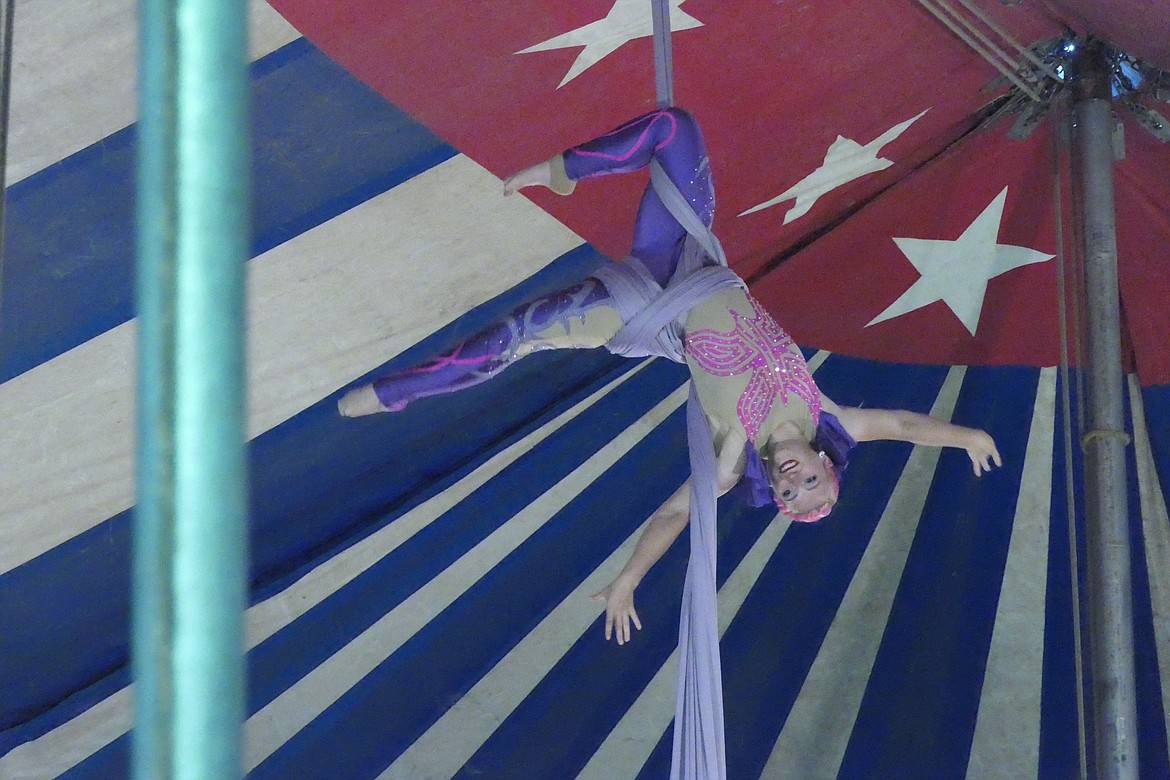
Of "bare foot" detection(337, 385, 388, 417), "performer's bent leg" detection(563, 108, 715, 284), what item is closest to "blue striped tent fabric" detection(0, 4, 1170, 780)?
"bare foot" detection(337, 385, 388, 417)

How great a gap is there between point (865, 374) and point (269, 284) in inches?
73.1

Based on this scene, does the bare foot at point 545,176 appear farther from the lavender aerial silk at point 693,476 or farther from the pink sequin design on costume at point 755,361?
the pink sequin design on costume at point 755,361

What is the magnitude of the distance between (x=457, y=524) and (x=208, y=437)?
2.87 metres

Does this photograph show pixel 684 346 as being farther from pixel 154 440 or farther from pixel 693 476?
pixel 154 440

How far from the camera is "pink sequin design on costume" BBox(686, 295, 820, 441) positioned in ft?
7.98

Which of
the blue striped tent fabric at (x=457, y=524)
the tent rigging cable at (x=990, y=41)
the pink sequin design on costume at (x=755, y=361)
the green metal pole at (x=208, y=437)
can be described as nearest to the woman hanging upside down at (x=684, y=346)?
the pink sequin design on costume at (x=755, y=361)

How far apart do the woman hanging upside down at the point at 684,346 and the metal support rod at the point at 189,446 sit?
172 cm

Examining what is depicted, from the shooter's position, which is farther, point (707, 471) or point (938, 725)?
point (938, 725)

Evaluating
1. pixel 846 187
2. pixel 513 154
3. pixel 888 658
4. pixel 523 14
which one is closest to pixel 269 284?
pixel 513 154

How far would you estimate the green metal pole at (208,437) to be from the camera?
0.51 m

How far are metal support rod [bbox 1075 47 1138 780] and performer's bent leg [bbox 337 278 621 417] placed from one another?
4.18ft

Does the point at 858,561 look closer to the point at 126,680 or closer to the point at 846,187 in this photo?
the point at 846,187

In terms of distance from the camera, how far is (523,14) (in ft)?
8.51

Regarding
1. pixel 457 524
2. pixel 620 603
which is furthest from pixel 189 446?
pixel 457 524
